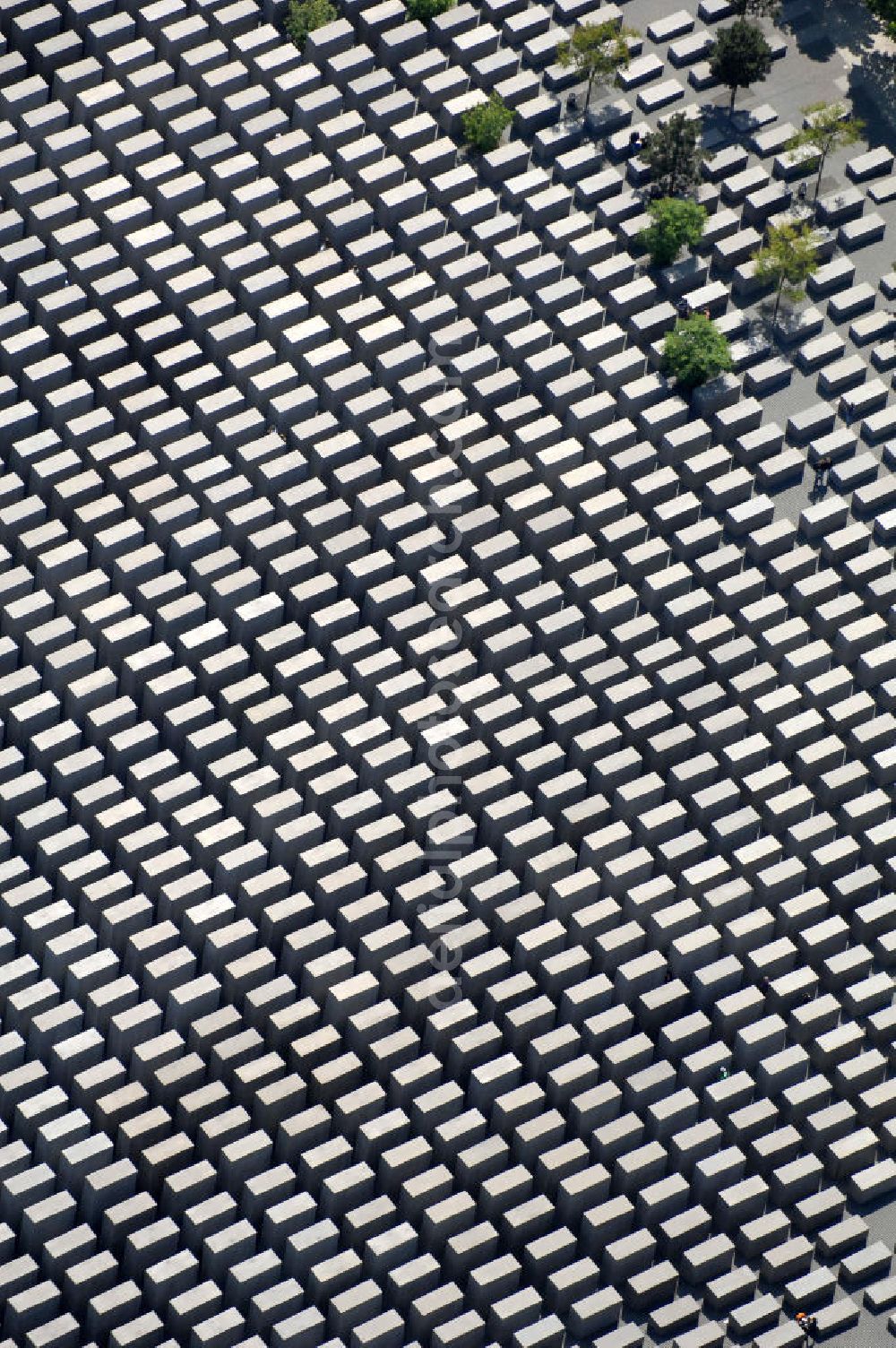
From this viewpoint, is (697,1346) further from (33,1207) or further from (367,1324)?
(33,1207)

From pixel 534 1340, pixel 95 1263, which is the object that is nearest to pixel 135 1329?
pixel 95 1263

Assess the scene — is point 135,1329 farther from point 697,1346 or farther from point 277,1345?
point 697,1346

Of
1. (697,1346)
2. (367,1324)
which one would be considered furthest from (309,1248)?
(697,1346)

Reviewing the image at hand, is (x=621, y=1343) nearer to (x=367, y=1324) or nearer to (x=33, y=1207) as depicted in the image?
(x=367, y=1324)

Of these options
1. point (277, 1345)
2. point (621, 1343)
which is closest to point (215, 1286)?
point (277, 1345)

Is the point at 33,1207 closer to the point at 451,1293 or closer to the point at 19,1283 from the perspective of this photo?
the point at 19,1283
